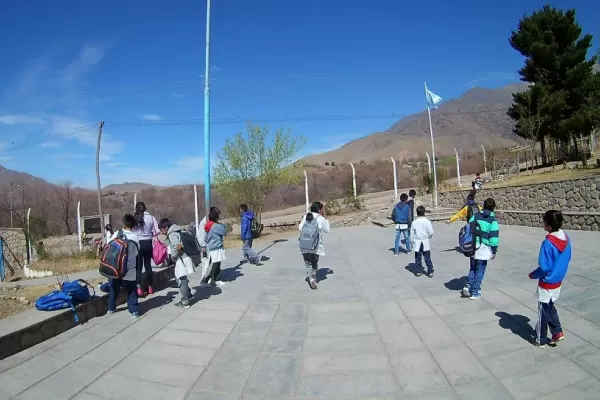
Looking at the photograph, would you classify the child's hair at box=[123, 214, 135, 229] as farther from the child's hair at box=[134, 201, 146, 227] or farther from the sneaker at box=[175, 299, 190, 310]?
the sneaker at box=[175, 299, 190, 310]

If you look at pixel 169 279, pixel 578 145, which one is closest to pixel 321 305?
pixel 169 279

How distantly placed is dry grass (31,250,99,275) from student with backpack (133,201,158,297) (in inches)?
315

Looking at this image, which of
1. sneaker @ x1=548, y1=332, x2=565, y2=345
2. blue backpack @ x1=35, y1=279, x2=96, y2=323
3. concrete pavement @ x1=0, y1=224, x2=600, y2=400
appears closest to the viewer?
concrete pavement @ x1=0, y1=224, x2=600, y2=400

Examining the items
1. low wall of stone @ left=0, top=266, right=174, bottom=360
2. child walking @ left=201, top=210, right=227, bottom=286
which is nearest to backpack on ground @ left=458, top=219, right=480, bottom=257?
child walking @ left=201, top=210, right=227, bottom=286

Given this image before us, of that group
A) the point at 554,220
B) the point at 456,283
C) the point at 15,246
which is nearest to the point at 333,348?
the point at 554,220

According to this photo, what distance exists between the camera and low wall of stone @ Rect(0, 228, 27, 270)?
1990cm

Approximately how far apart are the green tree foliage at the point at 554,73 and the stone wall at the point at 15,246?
29.0 meters

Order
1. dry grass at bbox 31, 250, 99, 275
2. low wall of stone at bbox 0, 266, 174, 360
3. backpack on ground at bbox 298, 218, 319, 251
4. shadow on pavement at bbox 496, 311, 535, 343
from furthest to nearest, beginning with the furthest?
dry grass at bbox 31, 250, 99, 275
backpack on ground at bbox 298, 218, 319, 251
shadow on pavement at bbox 496, 311, 535, 343
low wall of stone at bbox 0, 266, 174, 360

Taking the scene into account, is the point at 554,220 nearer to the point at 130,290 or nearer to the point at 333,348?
the point at 333,348

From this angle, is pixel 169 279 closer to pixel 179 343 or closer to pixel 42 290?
pixel 42 290

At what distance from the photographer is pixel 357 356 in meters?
4.44

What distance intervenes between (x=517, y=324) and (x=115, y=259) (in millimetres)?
5608

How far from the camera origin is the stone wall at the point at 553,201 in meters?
12.0

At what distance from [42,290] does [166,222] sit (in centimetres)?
370
